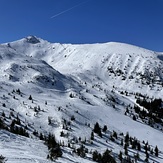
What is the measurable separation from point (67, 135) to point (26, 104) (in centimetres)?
1157

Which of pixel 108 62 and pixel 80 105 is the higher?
pixel 108 62

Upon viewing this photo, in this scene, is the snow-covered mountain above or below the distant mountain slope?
below

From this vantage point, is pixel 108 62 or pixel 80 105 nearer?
pixel 80 105

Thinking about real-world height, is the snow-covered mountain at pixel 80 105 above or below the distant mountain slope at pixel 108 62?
below

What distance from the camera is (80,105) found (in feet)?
149

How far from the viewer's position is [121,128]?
38906mm

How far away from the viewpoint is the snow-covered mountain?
25039 millimetres

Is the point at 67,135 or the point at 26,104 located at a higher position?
the point at 26,104

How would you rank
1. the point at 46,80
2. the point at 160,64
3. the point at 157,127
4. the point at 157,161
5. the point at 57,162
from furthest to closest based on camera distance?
1. the point at 160,64
2. the point at 46,80
3. the point at 157,127
4. the point at 157,161
5. the point at 57,162

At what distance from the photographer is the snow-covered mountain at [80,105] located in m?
25.0

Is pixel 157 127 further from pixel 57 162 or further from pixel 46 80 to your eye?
pixel 57 162

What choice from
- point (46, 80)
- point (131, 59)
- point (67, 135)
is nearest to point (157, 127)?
point (67, 135)

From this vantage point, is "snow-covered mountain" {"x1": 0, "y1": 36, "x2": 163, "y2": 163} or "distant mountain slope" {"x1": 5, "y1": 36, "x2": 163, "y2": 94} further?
"distant mountain slope" {"x1": 5, "y1": 36, "x2": 163, "y2": 94}

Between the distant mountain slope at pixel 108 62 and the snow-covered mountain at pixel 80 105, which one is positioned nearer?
the snow-covered mountain at pixel 80 105
